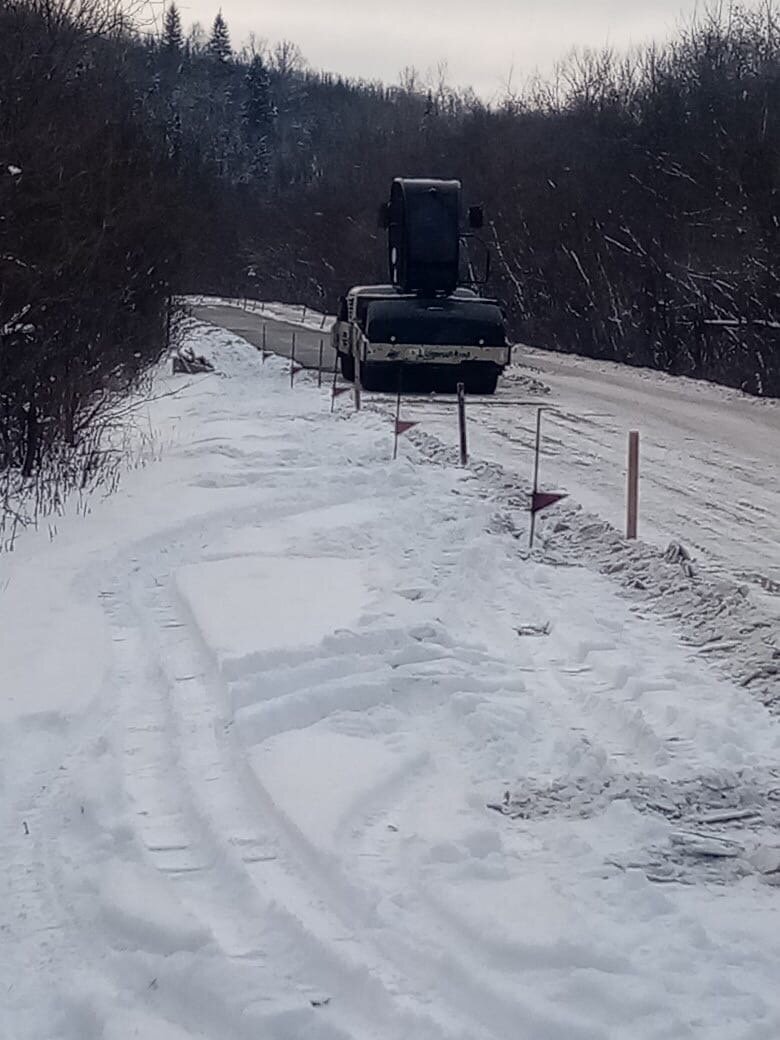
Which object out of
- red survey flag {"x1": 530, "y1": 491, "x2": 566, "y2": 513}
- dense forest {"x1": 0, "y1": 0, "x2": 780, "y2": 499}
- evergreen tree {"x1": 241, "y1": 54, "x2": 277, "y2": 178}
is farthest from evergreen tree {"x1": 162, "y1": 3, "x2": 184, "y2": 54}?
evergreen tree {"x1": 241, "y1": 54, "x2": 277, "y2": 178}

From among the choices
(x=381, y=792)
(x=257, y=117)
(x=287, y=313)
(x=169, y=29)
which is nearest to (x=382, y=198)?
(x=287, y=313)

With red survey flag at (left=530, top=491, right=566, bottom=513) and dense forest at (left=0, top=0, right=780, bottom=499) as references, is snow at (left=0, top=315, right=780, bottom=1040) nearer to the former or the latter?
red survey flag at (left=530, top=491, right=566, bottom=513)

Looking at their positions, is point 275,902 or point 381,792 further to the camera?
point 381,792

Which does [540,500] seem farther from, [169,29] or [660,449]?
[169,29]

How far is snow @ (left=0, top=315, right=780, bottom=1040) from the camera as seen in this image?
12.9ft

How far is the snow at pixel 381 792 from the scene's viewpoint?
3.93 m

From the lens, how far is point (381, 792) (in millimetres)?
5426

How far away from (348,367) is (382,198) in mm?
34374

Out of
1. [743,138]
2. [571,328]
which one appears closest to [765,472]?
[743,138]

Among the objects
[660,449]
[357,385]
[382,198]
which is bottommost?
[660,449]

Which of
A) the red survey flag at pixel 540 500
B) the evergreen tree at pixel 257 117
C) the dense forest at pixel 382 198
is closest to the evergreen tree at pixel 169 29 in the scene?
the dense forest at pixel 382 198

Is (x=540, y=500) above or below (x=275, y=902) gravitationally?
above

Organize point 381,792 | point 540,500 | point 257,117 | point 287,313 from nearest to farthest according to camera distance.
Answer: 1. point 381,792
2. point 540,500
3. point 287,313
4. point 257,117

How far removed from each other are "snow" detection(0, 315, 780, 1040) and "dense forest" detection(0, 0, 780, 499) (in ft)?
12.6
